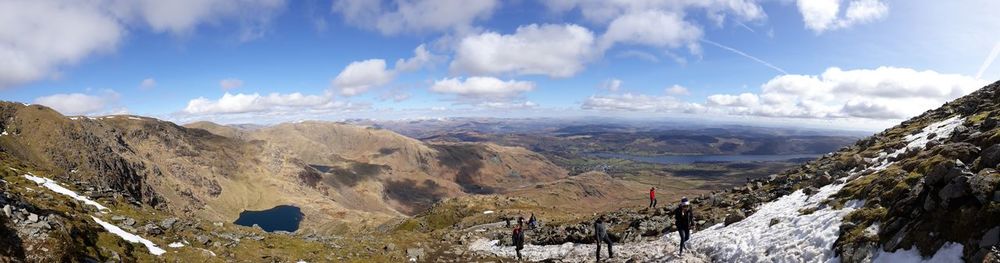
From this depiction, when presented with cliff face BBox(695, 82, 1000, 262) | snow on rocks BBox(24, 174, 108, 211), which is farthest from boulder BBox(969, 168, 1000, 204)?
snow on rocks BBox(24, 174, 108, 211)

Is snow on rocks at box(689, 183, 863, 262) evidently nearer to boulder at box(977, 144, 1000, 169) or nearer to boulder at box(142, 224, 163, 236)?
boulder at box(977, 144, 1000, 169)

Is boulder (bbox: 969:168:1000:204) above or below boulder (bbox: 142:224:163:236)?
above

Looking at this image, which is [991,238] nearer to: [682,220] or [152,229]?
[682,220]

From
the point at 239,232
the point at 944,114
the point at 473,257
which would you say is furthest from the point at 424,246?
the point at 944,114

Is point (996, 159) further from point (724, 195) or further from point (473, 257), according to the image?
point (473, 257)

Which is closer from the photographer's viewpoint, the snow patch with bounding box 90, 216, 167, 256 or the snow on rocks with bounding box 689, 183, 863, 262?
the snow on rocks with bounding box 689, 183, 863, 262

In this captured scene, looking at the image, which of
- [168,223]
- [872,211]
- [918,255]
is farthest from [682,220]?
[168,223]
